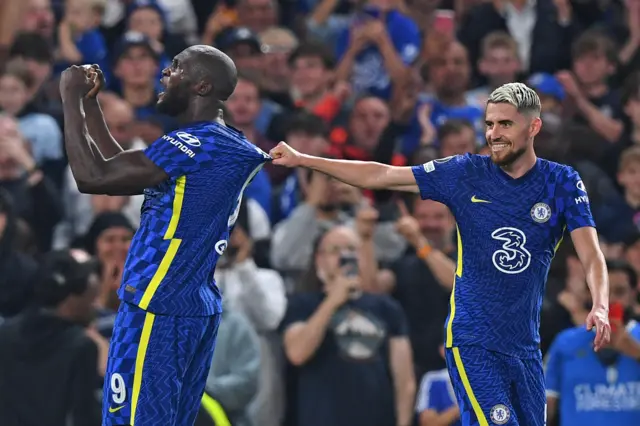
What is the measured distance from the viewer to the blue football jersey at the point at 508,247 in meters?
7.41

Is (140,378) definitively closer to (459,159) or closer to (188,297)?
(188,297)

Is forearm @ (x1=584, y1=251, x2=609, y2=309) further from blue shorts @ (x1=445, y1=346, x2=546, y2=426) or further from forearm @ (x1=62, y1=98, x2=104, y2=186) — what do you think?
forearm @ (x1=62, y1=98, x2=104, y2=186)

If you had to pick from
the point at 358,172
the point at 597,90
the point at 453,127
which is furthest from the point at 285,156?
the point at 597,90

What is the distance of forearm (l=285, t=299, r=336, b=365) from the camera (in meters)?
10.4

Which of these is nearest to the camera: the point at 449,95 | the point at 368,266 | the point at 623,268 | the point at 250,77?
the point at 623,268

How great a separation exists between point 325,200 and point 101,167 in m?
4.75

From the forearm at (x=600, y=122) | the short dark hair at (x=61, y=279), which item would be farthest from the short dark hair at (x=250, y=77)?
the short dark hair at (x=61, y=279)

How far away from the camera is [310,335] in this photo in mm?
10406

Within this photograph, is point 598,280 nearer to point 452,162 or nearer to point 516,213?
point 516,213

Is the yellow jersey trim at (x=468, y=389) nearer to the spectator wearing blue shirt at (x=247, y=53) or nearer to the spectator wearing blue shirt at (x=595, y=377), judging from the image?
the spectator wearing blue shirt at (x=595, y=377)

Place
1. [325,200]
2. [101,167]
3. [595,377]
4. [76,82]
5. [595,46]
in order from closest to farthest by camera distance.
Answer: [101,167] → [76,82] → [595,377] → [325,200] → [595,46]

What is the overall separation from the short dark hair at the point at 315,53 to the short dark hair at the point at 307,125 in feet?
4.45

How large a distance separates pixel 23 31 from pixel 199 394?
736cm

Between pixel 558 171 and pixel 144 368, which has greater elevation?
pixel 558 171
